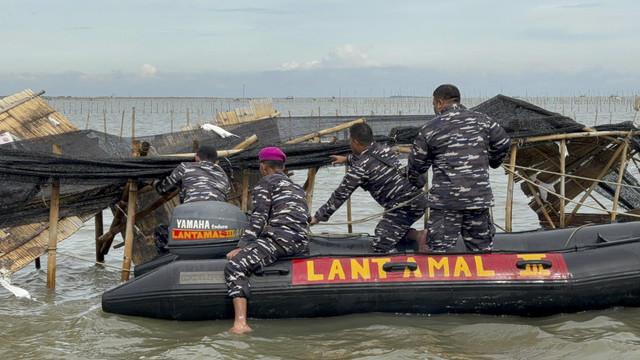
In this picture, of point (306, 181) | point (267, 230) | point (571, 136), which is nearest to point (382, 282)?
point (267, 230)

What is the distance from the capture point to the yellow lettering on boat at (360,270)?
279 inches

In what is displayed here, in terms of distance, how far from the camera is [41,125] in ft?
30.7

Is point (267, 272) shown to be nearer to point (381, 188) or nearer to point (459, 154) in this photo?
point (381, 188)

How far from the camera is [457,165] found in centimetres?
715

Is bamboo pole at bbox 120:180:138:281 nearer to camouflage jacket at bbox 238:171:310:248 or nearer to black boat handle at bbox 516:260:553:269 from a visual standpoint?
camouflage jacket at bbox 238:171:310:248

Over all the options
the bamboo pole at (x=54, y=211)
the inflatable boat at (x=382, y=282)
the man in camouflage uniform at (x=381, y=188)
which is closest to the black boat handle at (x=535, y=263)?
the inflatable boat at (x=382, y=282)

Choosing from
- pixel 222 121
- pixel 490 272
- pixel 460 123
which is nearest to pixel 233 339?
pixel 490 272

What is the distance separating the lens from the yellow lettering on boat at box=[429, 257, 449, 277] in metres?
7.09

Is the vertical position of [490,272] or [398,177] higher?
[398,177]

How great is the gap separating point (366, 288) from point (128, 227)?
3.09 m

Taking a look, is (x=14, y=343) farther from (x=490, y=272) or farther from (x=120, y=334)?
(x=490, y=272)

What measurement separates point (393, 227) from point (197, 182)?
6.87 ft

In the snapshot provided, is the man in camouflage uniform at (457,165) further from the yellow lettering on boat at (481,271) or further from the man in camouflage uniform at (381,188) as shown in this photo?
the man in camouflage uniform at (381,188)

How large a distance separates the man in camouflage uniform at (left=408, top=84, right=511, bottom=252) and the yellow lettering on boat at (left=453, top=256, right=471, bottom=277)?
9.5 inches
